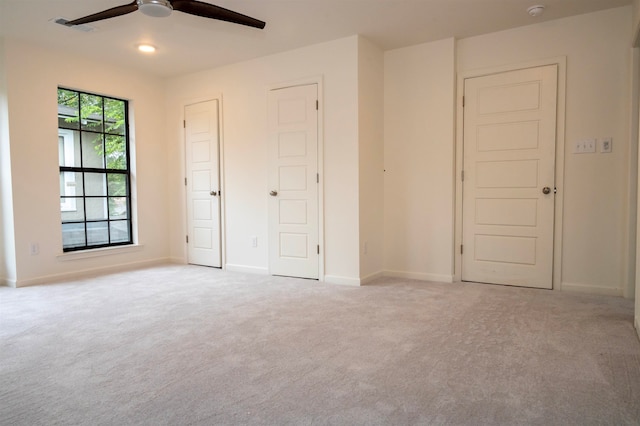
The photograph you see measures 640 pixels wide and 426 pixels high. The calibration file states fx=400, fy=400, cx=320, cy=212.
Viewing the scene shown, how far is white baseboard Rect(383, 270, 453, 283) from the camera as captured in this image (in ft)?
13.6

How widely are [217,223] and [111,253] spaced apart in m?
1.33

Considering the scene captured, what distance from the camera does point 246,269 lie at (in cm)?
482

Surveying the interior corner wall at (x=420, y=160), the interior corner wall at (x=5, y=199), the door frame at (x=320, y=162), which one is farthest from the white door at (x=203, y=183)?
the interior corner wall at (x=420, y=160)

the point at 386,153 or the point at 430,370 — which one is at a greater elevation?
the point at 386,153

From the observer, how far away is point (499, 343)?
7.97 ft

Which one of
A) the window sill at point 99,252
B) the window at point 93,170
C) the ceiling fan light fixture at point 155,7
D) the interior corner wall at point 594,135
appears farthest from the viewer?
the window at point 93,170

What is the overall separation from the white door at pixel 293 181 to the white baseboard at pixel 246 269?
0.12 m

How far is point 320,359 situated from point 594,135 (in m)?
3.17

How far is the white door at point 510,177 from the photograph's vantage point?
376 centimetres

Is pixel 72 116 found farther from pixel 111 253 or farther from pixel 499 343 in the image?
pixel 499 343

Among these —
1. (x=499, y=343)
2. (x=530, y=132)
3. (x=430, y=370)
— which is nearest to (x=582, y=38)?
(x=530, y=132)

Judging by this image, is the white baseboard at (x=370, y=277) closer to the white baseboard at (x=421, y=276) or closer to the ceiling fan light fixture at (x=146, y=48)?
the white baseboard at (x=421, y=276)

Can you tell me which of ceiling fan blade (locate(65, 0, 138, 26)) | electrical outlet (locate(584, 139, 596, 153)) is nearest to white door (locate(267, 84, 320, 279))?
ceiling fan blade (locate(65, 0, 138, 26))

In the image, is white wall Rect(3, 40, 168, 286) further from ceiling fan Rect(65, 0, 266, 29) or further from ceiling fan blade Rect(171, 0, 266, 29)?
ceiling fan blade Rect(171, 0, 266, 29)
